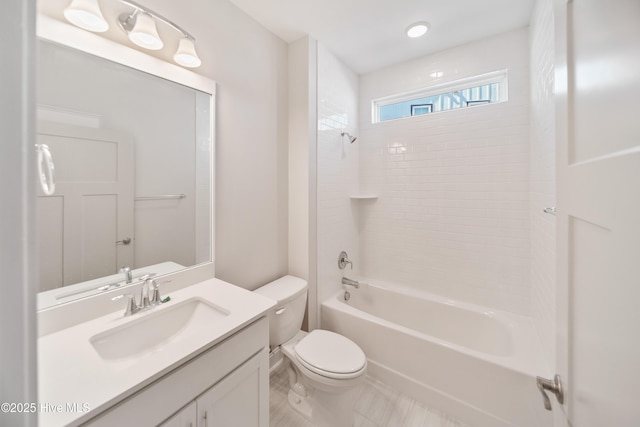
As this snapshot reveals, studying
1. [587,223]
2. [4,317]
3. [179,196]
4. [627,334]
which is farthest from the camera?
[179,196]

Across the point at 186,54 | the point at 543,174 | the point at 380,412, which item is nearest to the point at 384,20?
the point at 186,54

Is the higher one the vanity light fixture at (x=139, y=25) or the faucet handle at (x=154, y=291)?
the vanity light fixture at (x=139, y=25)

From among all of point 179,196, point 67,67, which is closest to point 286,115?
point 179,196

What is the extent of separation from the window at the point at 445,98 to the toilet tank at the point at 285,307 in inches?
73.5

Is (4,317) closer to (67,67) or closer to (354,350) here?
(67,67)

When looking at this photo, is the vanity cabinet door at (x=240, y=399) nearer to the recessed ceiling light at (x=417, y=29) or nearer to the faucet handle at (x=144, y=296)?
the faucet handle at (x=144, y=296)

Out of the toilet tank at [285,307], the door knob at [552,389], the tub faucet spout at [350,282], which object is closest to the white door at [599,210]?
the door knob at [552,389]

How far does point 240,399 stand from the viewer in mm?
1013

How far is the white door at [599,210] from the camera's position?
1.19ft

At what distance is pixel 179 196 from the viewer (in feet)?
4.36

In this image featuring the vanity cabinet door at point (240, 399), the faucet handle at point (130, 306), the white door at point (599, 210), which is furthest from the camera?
the faucet handle at point (130, 306)

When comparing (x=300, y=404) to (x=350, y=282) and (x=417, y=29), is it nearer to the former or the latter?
(x=350, y=282)

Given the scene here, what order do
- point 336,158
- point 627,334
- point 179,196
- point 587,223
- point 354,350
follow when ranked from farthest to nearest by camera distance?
point 336,158
point 354,350
point 179,196
point 587,223
point 627,334

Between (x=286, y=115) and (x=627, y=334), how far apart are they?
2003 millimetres
